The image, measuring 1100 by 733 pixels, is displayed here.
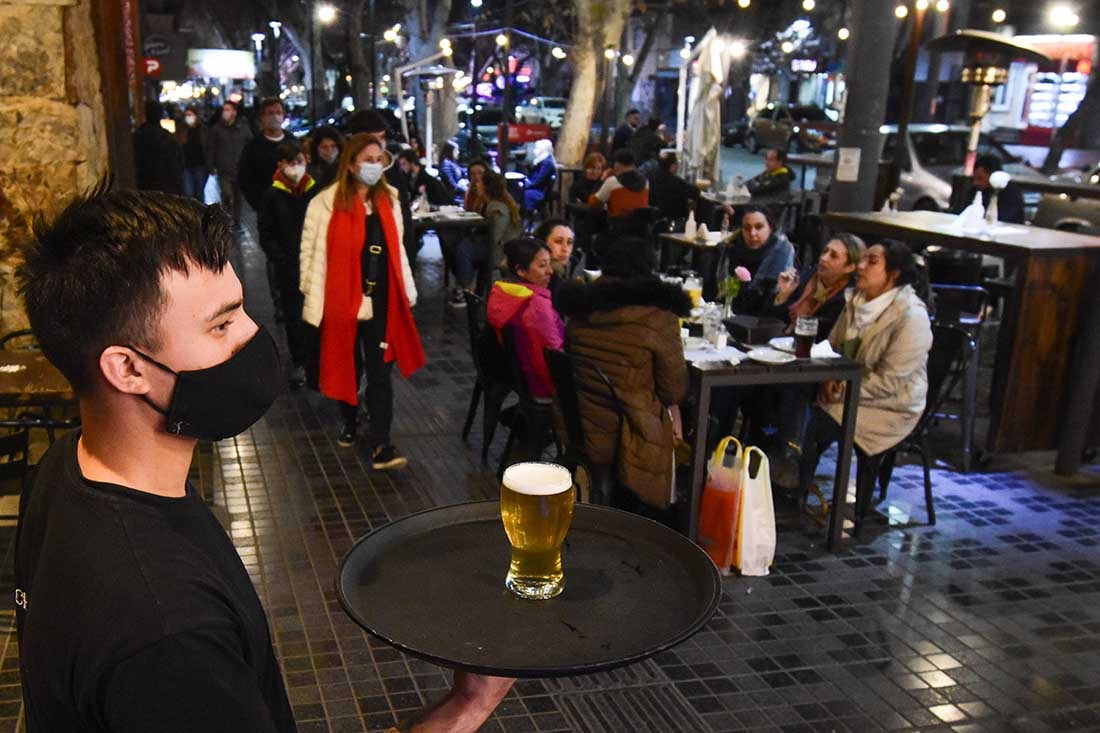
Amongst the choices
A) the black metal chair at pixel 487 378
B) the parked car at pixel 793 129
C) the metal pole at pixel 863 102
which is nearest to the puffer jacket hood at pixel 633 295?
the black metal chair at pixel 487 378

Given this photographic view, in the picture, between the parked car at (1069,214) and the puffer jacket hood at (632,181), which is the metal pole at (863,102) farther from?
the parked car at (1069,214)

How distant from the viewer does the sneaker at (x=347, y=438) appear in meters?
6.49

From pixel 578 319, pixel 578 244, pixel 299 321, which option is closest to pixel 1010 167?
pixel 578 244

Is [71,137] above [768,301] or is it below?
above

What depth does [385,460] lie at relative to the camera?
6.15 m

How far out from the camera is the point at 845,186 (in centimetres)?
987

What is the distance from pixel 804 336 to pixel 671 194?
304 inches

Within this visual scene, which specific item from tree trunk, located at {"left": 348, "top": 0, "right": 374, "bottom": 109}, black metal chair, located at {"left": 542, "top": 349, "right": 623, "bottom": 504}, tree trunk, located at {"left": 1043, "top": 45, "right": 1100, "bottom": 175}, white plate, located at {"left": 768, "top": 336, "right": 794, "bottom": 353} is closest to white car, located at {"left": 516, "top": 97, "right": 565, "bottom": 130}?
tree trunk, located at {"left": 348, "top": 0, "right": 374, "bottom": 109}

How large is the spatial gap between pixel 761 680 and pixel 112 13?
5602 millimetres

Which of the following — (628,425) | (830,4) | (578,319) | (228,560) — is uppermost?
(830,4)

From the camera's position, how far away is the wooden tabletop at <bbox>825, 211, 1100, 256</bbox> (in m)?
6.27

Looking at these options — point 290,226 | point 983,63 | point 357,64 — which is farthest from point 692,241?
point 357,64

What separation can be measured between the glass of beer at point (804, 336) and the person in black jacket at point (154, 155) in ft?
23.1

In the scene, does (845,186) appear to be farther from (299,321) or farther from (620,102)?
(620,102)
